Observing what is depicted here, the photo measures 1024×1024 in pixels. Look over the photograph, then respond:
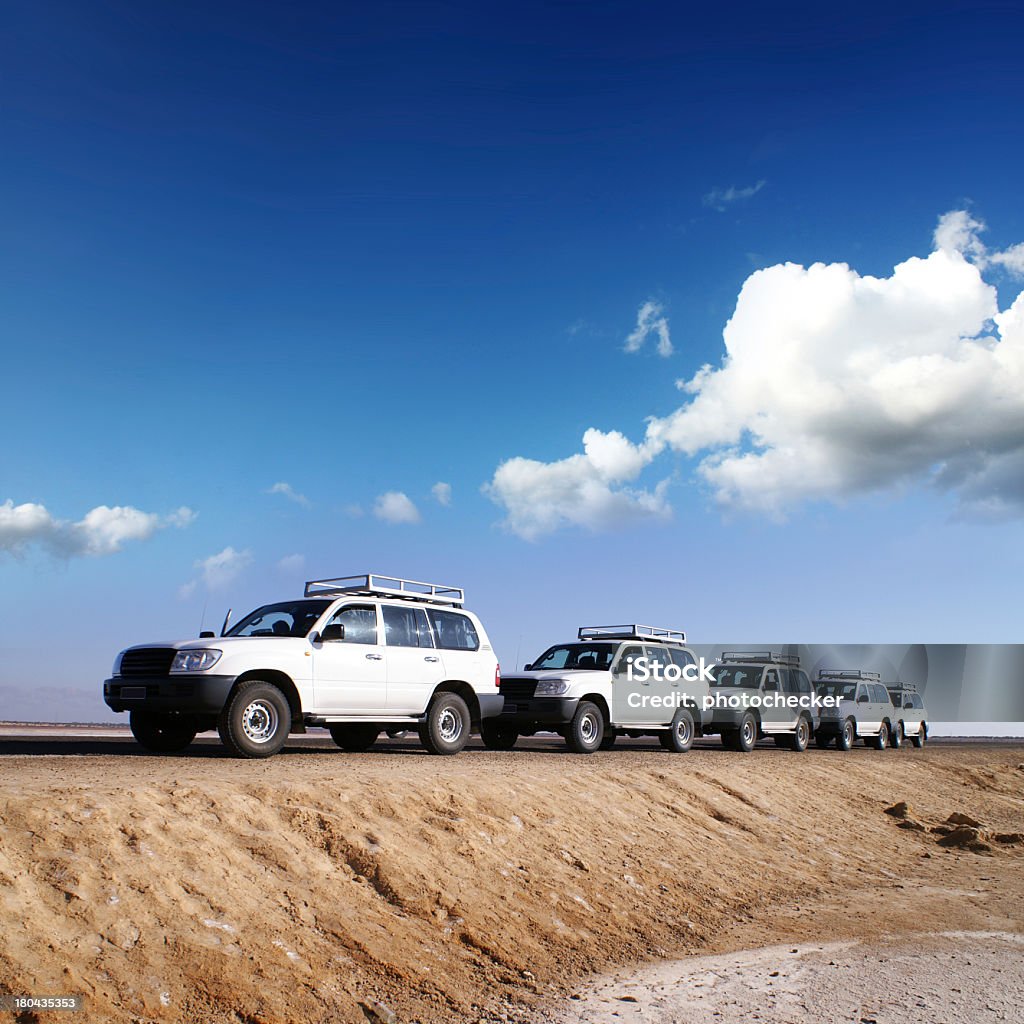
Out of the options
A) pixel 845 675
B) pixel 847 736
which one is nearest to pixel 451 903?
pixel 847 736

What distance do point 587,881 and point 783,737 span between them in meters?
13.9

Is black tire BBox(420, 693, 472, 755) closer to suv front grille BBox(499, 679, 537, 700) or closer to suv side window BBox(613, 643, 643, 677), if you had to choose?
suv front grille BBox(499, 679, 537, 700)

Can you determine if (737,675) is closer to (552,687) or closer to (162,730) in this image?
(552,687)

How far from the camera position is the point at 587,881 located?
976 centimetres

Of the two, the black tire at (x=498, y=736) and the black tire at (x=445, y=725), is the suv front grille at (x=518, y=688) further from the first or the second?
the black tire at (x=445, y=725)

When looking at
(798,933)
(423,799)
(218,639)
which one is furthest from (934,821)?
(218,639)

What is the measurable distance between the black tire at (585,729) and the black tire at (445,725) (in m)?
2.27

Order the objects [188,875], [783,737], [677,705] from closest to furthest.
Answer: [188,875] < [677,705] < [783,737]

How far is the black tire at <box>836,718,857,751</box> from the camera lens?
2489cm

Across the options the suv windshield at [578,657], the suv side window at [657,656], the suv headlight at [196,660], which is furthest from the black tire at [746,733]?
the suv headlight at [196,660]

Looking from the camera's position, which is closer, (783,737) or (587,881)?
(587,881)

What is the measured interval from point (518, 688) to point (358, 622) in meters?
4.26

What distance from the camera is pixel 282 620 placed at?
45.5 ft

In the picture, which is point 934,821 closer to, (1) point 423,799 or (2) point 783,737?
(2) point 783,737
